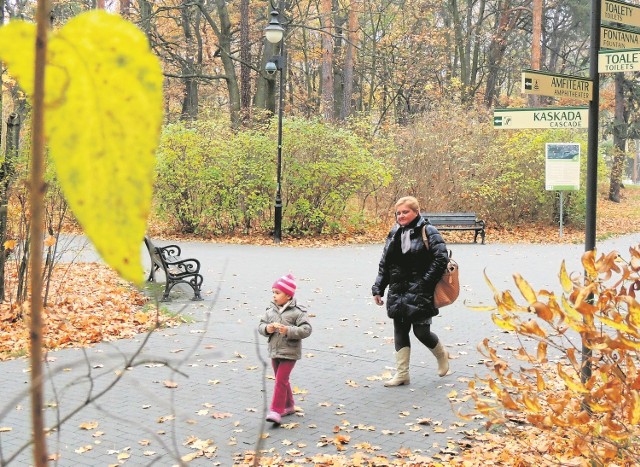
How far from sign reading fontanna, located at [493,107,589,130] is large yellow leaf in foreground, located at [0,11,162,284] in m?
5.38

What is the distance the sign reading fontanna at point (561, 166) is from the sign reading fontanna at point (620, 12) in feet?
52.5

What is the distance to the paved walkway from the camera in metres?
5.42

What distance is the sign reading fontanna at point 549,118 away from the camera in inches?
224

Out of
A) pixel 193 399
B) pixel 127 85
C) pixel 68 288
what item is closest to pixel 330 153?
pixel 68 288

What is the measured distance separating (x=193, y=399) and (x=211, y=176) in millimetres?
14200

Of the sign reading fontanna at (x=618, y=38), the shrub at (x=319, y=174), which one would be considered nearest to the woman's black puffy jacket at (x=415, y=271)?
the sign reading fontanna at (x=618, y=38)

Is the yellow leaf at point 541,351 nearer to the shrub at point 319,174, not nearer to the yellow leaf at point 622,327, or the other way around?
the yellow leaf at point 622,327

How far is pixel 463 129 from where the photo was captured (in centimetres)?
2361

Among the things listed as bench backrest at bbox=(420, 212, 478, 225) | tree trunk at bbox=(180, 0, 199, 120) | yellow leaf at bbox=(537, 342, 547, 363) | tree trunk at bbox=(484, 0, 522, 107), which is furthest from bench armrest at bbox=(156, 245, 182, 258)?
tree trunk at bbox=(484, 0, 522, 107)

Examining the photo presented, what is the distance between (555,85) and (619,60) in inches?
17.2

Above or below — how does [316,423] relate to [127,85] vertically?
below

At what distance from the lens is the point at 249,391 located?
6.89m

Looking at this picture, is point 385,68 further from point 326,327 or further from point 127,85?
point 127,85

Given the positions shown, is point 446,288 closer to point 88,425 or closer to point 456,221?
point 88,425
